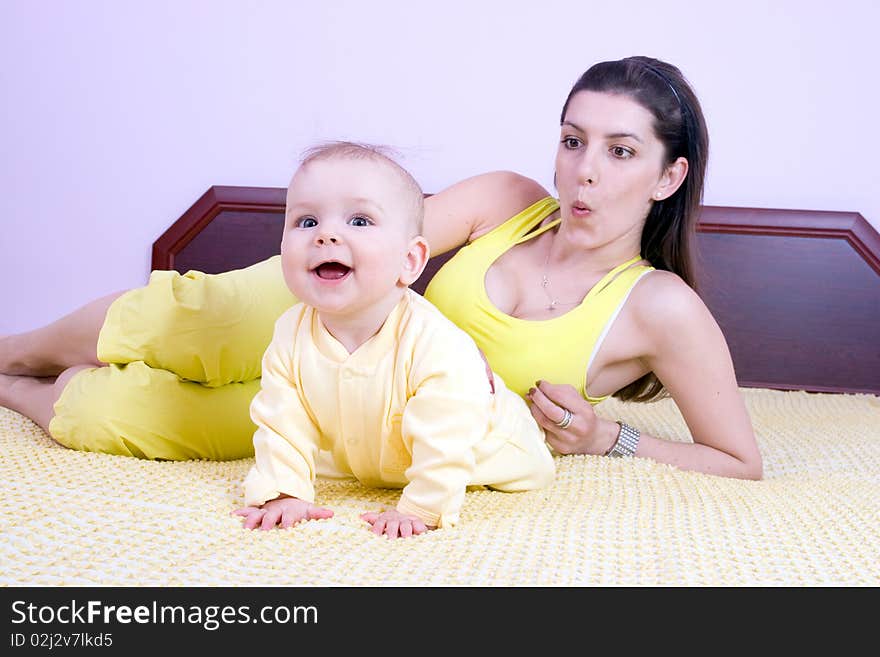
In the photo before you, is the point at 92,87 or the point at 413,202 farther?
the point at 92,87

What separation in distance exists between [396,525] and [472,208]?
78 centimetres

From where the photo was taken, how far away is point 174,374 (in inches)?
59.4

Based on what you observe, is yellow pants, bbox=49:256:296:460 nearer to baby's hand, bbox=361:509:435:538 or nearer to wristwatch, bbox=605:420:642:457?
baby's hand, bbox=361:509:435:538

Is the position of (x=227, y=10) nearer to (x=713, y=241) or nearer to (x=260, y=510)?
(x=713, y=241)

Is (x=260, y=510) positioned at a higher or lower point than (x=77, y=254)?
higher

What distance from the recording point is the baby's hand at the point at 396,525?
1.08 m

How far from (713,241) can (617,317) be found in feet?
3.56

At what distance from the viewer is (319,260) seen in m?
1.10

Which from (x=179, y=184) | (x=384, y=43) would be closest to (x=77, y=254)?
(x=179, y=184)

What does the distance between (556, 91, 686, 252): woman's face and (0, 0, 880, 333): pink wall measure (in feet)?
3.38

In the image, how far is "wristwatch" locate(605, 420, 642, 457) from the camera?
5.08 feet

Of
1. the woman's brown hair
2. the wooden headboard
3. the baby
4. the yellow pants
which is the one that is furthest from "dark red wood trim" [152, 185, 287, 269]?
the baby
